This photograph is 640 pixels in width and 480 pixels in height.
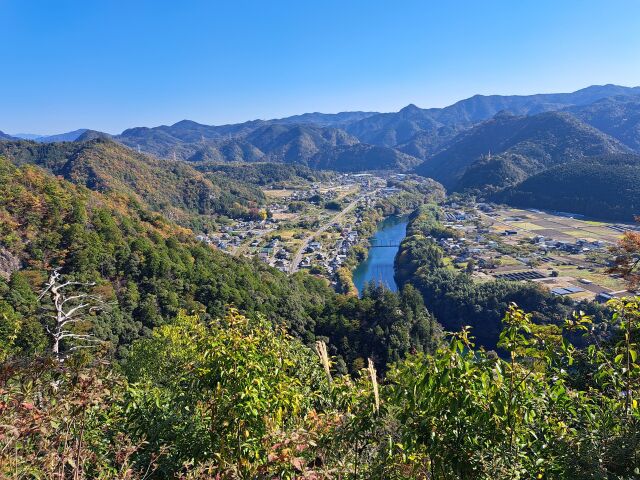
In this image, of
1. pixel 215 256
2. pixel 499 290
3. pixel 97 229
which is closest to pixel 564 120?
pixel 499 290

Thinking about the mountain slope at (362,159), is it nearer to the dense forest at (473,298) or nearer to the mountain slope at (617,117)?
the mountain slope at (617,117)

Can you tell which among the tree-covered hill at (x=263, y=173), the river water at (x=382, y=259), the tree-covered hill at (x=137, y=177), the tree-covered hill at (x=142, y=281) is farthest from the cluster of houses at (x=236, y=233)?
the tree-covered hill at (x=263, y=173)

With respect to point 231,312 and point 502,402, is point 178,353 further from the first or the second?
point 502,402

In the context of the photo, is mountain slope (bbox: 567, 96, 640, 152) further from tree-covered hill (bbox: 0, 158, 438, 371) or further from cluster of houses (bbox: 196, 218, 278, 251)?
tree-covered hill (bbox: 0, 158, 438, 371)

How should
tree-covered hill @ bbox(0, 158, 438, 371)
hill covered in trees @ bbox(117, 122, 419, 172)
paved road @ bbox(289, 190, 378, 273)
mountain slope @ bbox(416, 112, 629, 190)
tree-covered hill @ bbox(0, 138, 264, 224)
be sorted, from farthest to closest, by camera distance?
1. hill covered in trees @ bbox(117, 122, 419, 172)
2. mountain slope @ bbox(416, 112, 629, 190)
3. tree-covered hill @ bbox(0, 138, 264, 224)
4. paved road @ bbox(289, 190, 378, 273)
5. tree-covered hill @ bbox(0, 158, 438, 371)

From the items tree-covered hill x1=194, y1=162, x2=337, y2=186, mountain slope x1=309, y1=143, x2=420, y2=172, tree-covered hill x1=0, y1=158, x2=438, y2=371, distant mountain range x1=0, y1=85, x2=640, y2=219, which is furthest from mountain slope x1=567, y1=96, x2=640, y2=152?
tree-covered hill x1=0, y1=158, x2=438, y2=371

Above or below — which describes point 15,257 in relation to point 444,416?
below

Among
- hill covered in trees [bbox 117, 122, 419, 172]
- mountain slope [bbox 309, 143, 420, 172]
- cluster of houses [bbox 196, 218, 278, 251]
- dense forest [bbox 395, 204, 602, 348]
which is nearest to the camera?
dense forest [bbox 395, 204, 602, 348]
